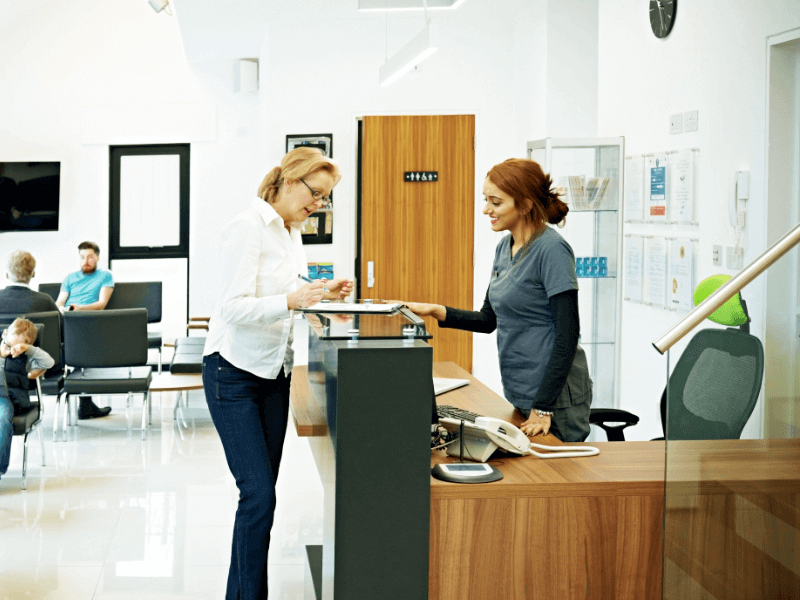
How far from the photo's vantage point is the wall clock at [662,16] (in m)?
4.44

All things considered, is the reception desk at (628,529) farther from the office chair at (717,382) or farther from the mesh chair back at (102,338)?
the mesh chair back at (102,338)

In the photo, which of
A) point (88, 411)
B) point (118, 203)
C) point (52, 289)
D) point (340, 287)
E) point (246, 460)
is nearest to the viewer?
point (246, 460)

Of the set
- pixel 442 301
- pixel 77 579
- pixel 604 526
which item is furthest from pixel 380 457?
pixel 442 301

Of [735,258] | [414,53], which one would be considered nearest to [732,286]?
[735,258]

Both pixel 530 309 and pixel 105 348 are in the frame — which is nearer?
pixel 530 309

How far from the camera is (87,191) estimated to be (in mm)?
8922

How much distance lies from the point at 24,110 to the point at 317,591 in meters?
7.86

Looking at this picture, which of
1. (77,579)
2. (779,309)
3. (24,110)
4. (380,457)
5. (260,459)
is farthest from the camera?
(24,110)

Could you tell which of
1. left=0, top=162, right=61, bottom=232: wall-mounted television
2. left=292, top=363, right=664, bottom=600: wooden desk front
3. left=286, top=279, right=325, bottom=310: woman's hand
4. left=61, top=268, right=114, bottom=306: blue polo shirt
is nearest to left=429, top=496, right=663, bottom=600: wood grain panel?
left=292, top=363, right=664, bottom=600: wooden desk front

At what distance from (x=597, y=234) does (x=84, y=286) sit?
482 centimetres

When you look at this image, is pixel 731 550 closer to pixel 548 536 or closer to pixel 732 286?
pixel 548 536

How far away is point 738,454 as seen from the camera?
1766mm

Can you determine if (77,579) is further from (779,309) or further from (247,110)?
(247,110)

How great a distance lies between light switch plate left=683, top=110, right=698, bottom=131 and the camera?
421 centimetres
